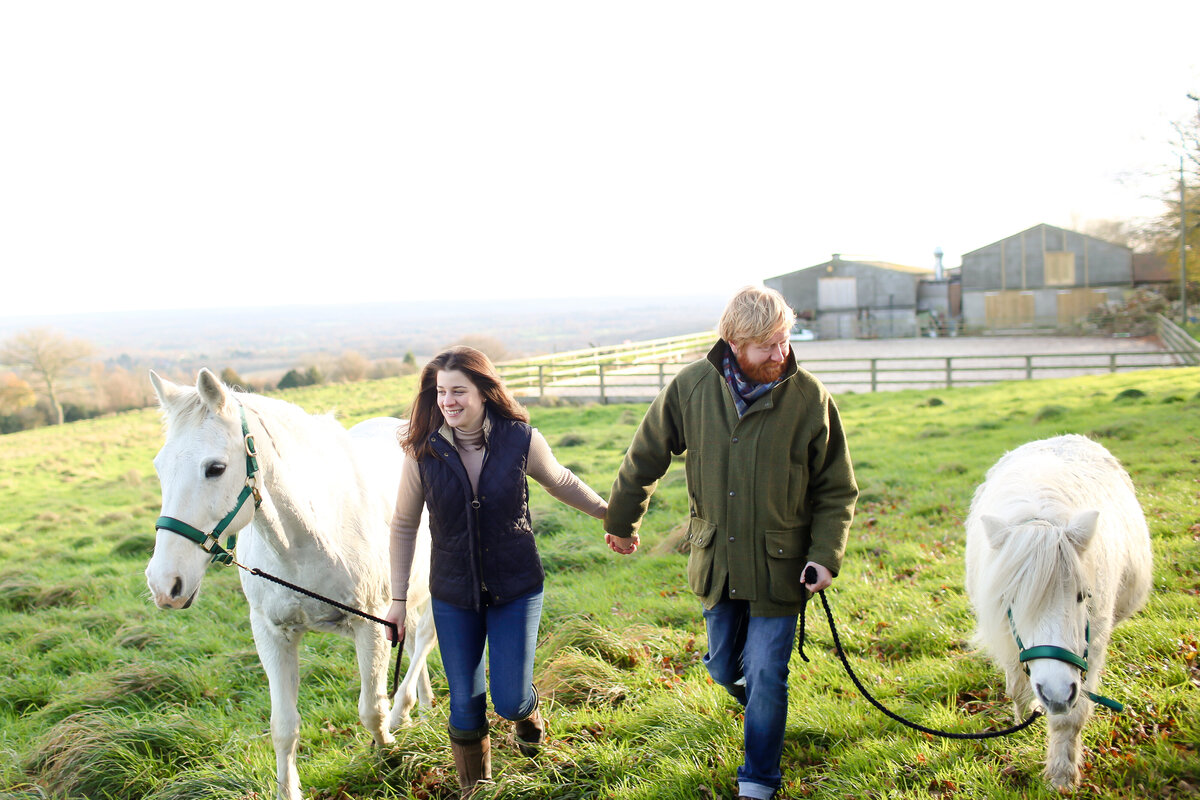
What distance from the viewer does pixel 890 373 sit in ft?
65.4

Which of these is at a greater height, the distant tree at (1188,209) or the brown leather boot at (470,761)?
the distant tree at (1188,209)

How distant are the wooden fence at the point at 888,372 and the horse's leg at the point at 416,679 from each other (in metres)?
12.8

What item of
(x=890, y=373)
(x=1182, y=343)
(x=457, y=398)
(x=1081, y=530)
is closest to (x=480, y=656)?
(x=457, y=398)

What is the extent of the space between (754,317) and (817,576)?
991 mm

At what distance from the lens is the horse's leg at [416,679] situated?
3691 mm

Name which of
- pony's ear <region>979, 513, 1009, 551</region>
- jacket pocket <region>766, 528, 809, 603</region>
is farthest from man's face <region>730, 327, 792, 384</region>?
pony's ear <region>979, 513, 1009, 551</region>

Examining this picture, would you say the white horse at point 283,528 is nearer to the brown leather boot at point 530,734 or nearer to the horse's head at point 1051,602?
the brown leather boot at point 530,734

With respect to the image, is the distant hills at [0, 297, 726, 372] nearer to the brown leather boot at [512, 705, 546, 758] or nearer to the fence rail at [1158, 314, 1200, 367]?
the fence rail at [1158, 314, 1200, 367]

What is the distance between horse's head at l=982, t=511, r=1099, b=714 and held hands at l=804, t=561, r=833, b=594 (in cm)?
71

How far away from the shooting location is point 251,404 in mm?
3193

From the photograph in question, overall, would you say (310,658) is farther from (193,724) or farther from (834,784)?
(834,784)

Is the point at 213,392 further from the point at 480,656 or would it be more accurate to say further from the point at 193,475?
the point at 480,656

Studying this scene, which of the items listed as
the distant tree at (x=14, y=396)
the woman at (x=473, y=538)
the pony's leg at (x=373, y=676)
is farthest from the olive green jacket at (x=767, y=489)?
the distant tree at (x=14, y=396)

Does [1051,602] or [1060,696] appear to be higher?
[1051,602]
